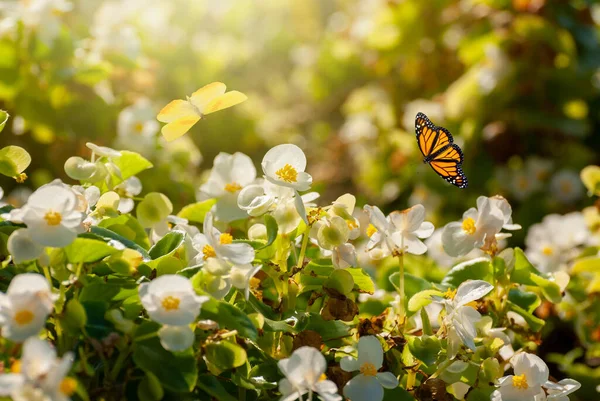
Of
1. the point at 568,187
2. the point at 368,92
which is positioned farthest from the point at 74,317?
the point at 368,92

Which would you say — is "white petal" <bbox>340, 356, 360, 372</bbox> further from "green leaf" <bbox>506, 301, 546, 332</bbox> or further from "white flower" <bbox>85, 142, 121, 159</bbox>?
"white flower" <bbox>85, 142, 121, 159</bbox>

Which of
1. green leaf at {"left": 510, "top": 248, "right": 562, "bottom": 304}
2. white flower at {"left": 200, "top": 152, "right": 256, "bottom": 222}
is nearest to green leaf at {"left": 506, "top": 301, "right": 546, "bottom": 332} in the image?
green leaf at {"left": 510, "top": 248, "right": 562, "bottom": 304}

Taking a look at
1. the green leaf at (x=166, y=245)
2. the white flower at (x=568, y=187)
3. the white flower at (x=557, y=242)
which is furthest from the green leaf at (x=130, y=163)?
the white flower at (x=568, y=187)

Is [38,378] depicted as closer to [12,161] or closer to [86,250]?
[86,250]

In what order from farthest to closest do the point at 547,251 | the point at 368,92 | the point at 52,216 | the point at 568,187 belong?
the point at 368,92, the point at 568,187, the point at 547,251, the point at 52,216

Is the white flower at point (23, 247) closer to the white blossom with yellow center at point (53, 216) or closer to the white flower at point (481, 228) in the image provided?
the white blossom with yellow center at point (53, 216)

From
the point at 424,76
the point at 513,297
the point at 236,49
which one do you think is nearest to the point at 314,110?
the point at 236,49
